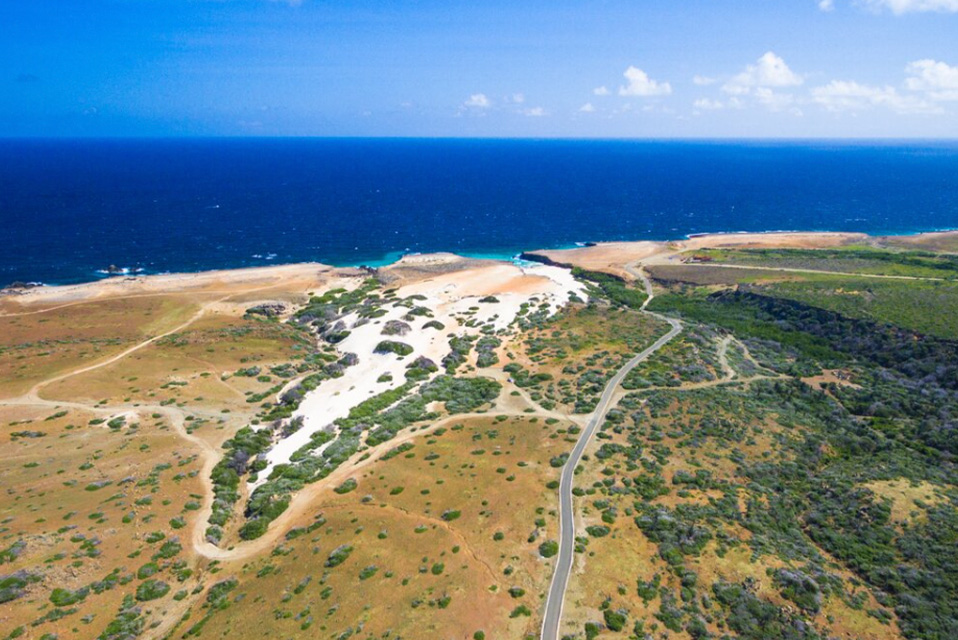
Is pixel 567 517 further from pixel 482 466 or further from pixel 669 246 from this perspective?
pixel 669 246

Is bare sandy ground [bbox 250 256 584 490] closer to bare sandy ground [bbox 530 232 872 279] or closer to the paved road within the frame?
bare sandy ground [bbox 530 232 872 279]

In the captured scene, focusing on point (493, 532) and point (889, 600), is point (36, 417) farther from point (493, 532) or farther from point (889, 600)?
point (889, 600)

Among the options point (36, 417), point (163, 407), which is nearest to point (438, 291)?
point (163, 407)

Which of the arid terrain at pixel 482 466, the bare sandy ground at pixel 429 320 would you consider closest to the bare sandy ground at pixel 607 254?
the bare sandy ground at pixel 429 320

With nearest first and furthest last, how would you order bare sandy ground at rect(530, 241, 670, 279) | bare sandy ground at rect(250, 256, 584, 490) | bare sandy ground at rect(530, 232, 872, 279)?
bare sandy ground at rect(250, 256, 584, 490) < bare sandy ground at rect(530, 241, 670, 279) < bare sandy ground at rect(530, 232, 872, 279)

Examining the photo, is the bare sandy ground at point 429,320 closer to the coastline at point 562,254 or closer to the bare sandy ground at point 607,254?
the bare sandy ground at point 607,254

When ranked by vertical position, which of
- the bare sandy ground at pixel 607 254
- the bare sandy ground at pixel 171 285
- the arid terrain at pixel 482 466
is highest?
the bare sandy ground at pixel 607 254

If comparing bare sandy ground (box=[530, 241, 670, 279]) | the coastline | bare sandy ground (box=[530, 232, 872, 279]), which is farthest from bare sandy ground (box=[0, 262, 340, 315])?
bare sandy ground (box=[530, 232, 872, 279])

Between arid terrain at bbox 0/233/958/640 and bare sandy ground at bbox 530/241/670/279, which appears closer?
arid terrain at bbox 0/233/958/640
